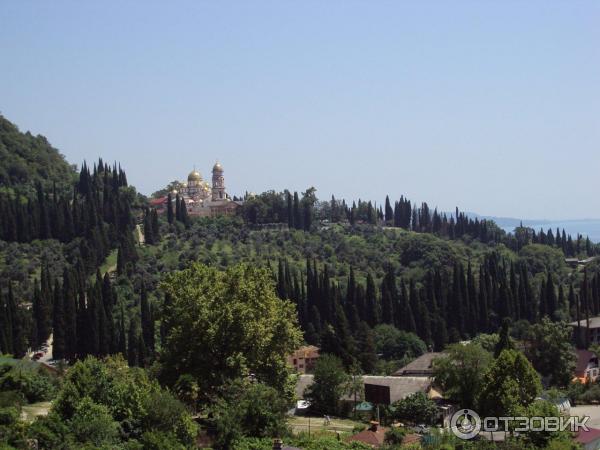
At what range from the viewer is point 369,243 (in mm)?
121000

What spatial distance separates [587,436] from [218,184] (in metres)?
109

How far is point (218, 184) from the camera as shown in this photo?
481 feet

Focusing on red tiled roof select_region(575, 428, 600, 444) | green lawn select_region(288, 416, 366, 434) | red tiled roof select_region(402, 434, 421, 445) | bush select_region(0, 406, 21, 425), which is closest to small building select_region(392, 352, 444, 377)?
green lawn select_region(288, 416, 366, 434)

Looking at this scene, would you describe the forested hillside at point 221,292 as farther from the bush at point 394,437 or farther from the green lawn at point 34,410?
the bush at point 394,437

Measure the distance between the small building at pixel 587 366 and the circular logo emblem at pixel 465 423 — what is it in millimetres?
22751

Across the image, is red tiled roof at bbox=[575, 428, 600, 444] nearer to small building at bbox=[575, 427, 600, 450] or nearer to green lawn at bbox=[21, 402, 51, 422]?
small building at bbox=[575, 427, 600, 450]

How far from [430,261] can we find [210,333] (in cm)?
6994

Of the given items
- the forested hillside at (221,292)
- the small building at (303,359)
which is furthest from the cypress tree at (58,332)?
the small building at (303,359)

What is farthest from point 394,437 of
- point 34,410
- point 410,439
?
point 34,410

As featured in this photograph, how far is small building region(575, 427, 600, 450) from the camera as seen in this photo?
40688mm

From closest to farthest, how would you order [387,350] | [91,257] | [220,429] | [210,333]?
[220,429] < [210,333] < [387,350] < [91,257]

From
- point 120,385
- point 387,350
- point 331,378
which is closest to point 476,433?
point 331,378

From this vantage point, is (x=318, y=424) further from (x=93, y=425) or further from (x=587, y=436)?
(x=93, y=425)

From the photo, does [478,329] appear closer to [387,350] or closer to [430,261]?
[387,350]
